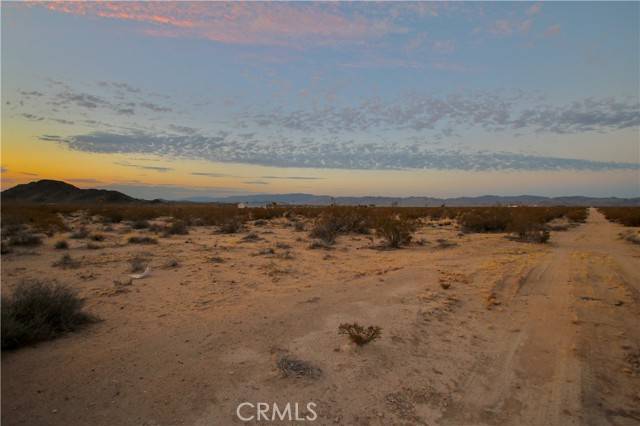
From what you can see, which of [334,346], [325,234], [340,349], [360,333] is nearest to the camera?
[340,349]

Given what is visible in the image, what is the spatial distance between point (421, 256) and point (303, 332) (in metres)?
8.06

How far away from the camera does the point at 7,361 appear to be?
14.8 ft

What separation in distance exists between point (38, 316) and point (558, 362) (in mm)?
6811

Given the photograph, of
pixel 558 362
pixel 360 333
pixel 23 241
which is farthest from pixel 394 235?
pixel 23 241

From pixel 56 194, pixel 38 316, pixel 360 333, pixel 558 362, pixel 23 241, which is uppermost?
pixel 56 194

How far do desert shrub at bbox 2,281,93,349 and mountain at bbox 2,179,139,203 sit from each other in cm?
11160

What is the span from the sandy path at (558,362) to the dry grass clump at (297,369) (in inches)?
57.9

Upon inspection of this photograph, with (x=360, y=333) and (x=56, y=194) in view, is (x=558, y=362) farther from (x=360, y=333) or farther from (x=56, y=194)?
(x=56, y=194)

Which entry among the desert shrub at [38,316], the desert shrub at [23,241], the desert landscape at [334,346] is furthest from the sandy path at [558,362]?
the desert shrub at [23,241]

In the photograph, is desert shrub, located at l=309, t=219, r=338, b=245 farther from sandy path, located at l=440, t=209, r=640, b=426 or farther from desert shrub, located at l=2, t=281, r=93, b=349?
desert shrub, located at l=2, t=281, r=93, b=349

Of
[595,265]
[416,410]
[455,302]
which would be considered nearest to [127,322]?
[416,410]

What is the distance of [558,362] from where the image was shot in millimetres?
4945

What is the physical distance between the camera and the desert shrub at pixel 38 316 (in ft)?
16.0

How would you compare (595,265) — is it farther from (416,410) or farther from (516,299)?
(416,410)
